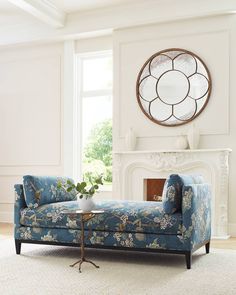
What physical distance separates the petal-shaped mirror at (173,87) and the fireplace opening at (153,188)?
0.80m

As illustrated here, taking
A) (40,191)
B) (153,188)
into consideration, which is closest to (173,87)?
(153,188)

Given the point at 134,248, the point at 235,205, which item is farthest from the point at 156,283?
the point at 235,205

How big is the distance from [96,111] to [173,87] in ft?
4.96

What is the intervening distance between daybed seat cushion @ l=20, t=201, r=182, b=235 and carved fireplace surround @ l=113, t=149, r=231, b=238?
74.0 inches

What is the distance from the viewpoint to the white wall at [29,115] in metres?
A: 7.40

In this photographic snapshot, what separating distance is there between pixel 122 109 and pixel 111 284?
3698mm

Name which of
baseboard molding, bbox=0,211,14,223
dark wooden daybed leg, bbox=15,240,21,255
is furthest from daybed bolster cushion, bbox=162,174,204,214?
baseboard molding, bbox=0,211,14,223

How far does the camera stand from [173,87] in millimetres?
6348

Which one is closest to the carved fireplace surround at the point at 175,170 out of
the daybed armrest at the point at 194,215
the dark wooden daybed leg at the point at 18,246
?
the daybed armrest at the point at 194,215

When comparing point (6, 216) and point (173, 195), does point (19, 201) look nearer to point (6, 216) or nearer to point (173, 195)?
point (173, 195)

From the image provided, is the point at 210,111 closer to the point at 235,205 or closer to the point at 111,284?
the point at 235,205

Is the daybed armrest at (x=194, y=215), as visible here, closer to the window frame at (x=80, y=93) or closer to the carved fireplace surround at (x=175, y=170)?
the carved fireplace surround at (x=175, y=170)

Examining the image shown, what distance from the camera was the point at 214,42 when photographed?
6.17 meters

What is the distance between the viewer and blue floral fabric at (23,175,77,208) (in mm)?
4480
